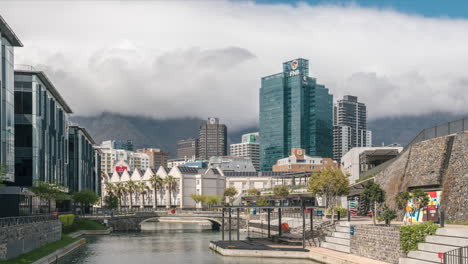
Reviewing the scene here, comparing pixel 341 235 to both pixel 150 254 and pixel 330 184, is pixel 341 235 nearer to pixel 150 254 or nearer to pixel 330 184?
pixel 330 184

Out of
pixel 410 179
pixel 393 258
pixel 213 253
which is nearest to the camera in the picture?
pixel 393 258

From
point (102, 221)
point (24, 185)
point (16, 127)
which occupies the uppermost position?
point (16, 127)

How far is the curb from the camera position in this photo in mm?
58953

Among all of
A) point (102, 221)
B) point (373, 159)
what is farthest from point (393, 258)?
point (102, 221)

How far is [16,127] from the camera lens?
8706 centimetres

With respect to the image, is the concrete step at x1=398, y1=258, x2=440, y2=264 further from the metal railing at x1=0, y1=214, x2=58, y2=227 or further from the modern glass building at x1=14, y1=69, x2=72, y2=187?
the modern glass building at x1=14, y1=69, x2=72, y2=187

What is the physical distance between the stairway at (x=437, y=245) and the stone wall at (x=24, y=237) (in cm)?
3399

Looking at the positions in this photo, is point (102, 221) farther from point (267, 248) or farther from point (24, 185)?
point (267, 248)

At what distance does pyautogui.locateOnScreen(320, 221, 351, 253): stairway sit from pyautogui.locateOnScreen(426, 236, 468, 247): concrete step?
15.1 metres

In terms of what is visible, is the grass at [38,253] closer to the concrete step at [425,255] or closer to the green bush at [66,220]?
the green bush at [66,220]

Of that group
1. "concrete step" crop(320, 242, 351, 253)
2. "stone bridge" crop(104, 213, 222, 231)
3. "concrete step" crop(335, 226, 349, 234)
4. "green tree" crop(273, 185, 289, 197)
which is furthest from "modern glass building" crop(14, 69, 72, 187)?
"green tree" crop(273, 185, 289, 197)

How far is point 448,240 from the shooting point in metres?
42.4

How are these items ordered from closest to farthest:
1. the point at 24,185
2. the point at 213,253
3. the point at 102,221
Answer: the point at 213,253 → the point at 24,185 → the point at 102,221

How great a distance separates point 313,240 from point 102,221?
7557 cm
